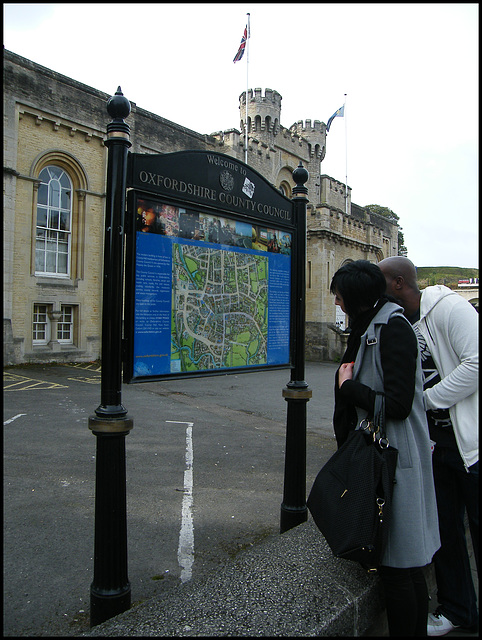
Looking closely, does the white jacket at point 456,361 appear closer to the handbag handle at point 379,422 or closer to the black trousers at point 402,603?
the handbag handle at point 379,422

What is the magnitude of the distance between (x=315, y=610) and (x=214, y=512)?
2443mm

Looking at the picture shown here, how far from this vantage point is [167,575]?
133 inches

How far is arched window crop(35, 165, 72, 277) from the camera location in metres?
17.9

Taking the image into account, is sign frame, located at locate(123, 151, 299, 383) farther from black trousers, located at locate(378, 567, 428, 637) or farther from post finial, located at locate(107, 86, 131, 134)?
black trousers, located at locate(378, 567, 428, 637)

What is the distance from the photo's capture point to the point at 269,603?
2309mm

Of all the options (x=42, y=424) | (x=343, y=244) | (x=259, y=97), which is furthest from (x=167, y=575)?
(x=259, y=97)

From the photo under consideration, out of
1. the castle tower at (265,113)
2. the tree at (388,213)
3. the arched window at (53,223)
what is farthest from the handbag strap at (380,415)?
the tree at (388,213)

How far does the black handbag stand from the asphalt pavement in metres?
1.63

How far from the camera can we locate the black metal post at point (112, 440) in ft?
8.14

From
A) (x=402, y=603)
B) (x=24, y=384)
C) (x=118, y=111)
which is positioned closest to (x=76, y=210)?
(x=24, y=384)

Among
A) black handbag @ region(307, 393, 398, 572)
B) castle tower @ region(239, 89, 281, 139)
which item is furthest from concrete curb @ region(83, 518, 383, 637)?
castle tower @ region(239, 89, 281, 139)

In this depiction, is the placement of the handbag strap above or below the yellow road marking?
above

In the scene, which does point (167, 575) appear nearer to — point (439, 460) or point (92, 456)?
point (439, 460)

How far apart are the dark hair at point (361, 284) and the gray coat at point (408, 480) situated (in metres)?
0.09
